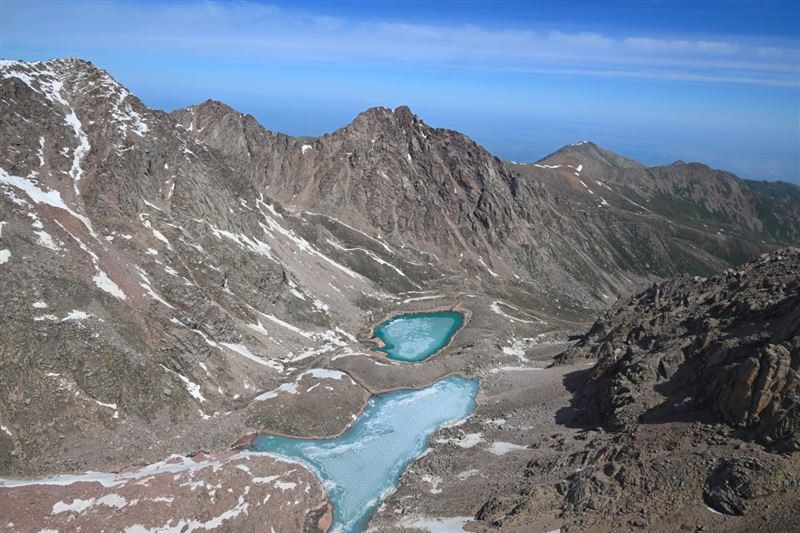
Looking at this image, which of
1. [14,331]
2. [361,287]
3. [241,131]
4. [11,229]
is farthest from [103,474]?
[241,131]

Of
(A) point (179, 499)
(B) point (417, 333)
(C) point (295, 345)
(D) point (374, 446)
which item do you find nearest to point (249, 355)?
(C) point (295, 345)

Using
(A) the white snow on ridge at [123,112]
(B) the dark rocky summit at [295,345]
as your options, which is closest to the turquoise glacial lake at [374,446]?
(B) the dark rocky summit at [295,345]

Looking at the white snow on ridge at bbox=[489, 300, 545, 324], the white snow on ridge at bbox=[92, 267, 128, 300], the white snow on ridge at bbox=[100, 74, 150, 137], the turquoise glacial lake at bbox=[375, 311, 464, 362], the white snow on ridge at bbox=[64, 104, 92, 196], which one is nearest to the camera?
the white snow on ridge at bbox=[92, 267, 128, 300]

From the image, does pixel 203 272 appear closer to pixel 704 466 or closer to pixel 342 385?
pixel 342 385

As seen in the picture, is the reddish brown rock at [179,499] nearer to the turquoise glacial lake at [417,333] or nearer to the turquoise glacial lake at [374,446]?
the turquoise glacial lake at [374,446]

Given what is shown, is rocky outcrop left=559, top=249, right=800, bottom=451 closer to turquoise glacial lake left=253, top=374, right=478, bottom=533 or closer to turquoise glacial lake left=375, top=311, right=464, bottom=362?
turquoise glacial lake left=253, top=374, right=478, bottom=533

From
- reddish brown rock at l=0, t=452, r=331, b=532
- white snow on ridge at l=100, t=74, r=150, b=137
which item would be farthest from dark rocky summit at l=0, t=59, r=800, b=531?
reddish brown rock at l=0, t=452, r=331, b=532

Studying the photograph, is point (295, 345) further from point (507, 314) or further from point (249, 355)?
point (507, 314)
